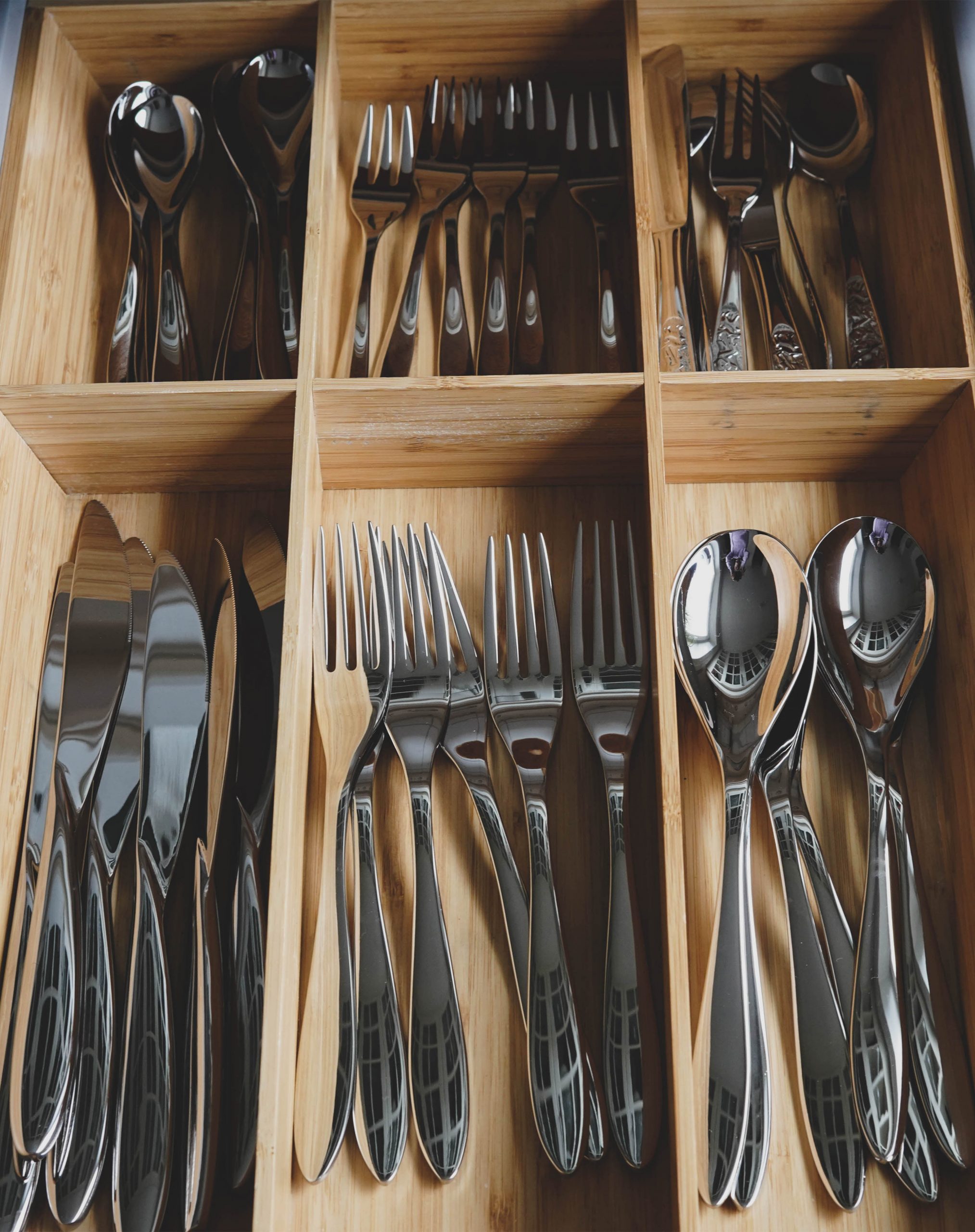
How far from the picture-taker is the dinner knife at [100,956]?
27.5 inches

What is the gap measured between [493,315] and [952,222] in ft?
1.33

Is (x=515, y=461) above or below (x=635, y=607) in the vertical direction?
above

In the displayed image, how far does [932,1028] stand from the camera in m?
0.72

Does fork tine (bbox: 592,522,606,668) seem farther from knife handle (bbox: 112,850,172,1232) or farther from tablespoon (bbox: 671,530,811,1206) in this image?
knife handle (bbox: 112,850,172,1232)

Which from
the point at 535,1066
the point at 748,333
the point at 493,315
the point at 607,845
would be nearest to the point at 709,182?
the point at 748,333

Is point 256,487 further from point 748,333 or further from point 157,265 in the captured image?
point 748,333

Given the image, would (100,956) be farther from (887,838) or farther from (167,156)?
(167,156)

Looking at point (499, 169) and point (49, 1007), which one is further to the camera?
point (499, 169)

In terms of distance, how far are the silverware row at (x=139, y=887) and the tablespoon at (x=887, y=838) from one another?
0.45m

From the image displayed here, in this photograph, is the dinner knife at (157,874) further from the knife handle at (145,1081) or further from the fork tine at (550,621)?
the fork tine at (550,621)

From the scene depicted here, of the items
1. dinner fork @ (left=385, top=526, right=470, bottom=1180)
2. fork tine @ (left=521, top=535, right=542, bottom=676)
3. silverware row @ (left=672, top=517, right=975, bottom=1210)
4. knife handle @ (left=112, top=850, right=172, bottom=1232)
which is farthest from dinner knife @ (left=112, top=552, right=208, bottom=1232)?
silverware row @ (left=672, top=517, right=975, bottom=1210)

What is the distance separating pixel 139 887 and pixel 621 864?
0.38 meters

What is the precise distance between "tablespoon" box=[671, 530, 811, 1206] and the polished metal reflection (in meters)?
0.03

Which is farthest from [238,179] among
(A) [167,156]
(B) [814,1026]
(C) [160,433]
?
(B) [814,1026]
